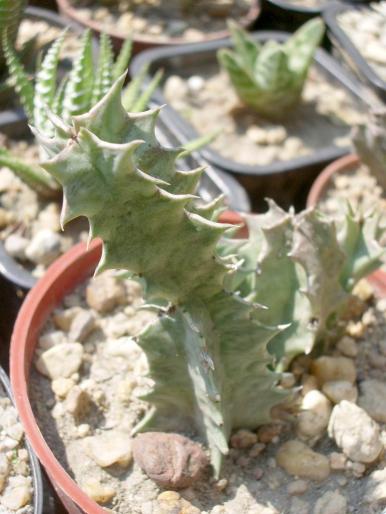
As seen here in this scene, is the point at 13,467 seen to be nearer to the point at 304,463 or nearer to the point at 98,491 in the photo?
the point at 98,491

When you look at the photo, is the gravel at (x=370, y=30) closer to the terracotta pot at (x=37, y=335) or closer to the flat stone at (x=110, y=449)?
the terracotta pot at (x=37, y=335)

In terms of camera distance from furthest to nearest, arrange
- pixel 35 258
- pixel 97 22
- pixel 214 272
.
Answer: pixel 97 22 < pixel 35 258 < pixel 214 272

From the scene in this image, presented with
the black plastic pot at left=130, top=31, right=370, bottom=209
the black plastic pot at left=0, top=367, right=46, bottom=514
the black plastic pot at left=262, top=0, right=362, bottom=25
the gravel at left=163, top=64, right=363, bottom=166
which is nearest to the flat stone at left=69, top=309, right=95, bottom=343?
the black plastic pot at left=0, top=367, right=46, bottom=514

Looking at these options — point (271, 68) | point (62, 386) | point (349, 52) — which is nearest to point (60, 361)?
point (62, 386)

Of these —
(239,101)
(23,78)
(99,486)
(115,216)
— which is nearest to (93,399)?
(99,486)

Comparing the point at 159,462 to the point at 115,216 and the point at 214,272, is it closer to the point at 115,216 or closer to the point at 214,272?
the point at 214,272
